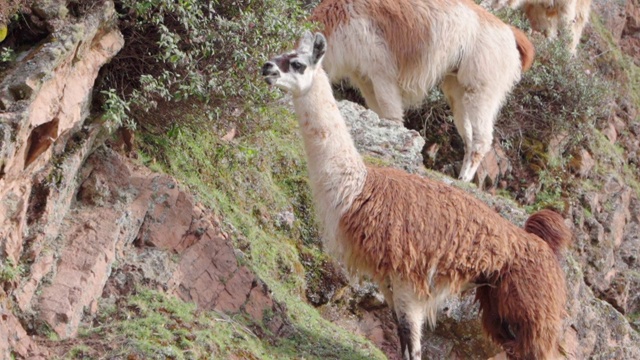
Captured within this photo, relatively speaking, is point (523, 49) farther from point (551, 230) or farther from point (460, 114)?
point (551, 230)

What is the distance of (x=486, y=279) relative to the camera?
7.00 metres

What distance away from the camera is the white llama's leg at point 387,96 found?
33.2 feet

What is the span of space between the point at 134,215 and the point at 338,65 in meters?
3.97

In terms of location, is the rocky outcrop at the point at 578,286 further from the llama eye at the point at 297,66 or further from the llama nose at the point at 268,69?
the llama nose at the point at 268,69

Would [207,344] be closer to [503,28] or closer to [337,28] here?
[337,28]

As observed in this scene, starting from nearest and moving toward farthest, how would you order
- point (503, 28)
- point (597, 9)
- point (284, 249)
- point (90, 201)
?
point (90, 201)
point (284, 249)
point (503, 28)
point (597, 9)

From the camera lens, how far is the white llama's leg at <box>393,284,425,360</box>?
6730 mm

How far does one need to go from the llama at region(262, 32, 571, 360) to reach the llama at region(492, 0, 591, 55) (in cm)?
892

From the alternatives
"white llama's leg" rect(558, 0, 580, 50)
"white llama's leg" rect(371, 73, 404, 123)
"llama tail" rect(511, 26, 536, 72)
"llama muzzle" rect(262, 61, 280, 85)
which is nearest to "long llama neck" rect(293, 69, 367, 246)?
"llama muzzle" rect(262, 61, 280, 85)

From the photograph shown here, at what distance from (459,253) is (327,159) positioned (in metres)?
1.09

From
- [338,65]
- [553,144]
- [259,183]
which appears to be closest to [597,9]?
[553,144]

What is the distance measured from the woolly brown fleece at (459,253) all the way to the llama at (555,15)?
29.2 feet

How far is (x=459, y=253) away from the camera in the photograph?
683 cm

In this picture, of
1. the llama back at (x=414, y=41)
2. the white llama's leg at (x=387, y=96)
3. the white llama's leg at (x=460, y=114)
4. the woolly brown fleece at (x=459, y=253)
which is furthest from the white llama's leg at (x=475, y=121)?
the woolly brown fleece at (x=459, y=253)
